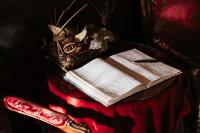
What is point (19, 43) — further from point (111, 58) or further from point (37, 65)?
point (111, 58)

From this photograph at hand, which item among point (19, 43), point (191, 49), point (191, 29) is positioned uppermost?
point (19, 43)

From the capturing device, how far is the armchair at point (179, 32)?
175 cm

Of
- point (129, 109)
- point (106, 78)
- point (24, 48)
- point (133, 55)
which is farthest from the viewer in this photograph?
point (24, 48)

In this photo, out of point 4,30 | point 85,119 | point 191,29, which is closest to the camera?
point 85,119

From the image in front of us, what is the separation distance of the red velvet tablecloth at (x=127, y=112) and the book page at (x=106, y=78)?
0.06 metres

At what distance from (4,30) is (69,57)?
38 centimetres

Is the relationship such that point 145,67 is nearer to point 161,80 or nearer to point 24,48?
point 161,80

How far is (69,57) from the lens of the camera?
147 centimetres

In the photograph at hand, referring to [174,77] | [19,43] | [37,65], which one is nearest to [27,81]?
[37,65]

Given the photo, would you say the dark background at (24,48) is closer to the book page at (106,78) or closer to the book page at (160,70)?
the book page at (106,78)

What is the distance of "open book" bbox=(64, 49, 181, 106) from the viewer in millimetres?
1267

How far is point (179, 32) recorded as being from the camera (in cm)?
191

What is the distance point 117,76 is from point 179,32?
0.74 meters

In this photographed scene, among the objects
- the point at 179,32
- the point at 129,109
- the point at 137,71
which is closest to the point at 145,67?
the point at 137,71
